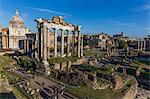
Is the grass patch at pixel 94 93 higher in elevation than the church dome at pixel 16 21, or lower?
lower

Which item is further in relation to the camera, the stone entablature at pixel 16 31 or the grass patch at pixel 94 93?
the stone entablature at pixel 16 31

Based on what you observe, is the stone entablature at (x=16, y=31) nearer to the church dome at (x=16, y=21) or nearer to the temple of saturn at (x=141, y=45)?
the church dome at (x=16, y=21)

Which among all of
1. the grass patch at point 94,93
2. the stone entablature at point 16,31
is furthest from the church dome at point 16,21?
the grass patch at point 94,93

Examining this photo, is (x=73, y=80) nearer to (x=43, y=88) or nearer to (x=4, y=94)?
(x=43, y=88)

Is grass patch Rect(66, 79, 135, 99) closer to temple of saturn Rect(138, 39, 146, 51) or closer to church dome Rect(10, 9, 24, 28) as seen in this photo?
church dome Rect(10, 9, 24, 28)

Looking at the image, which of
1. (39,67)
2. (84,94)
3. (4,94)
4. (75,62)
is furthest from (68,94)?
(75,62)

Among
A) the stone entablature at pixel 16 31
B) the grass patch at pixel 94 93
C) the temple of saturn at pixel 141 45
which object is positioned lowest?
the grass patch at pixel 94 93

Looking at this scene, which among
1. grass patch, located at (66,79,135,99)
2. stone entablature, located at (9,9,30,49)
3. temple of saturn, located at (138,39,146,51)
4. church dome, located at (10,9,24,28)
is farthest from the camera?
temple of saturn, located at (138,39,146,51)

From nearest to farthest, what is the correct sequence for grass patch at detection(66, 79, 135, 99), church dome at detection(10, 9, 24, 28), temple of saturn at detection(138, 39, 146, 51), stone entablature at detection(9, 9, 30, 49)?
grass patch at detection(66, 79, 135, 99), stone entablature at detection(9, 9, 30, 49), church dome at detection(10, 9, 24, 28), temple of saturn at detection(138, 39, 146, 51)

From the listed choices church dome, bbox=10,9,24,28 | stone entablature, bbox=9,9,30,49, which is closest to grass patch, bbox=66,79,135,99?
stone entablature, bbox=9,9,30,49

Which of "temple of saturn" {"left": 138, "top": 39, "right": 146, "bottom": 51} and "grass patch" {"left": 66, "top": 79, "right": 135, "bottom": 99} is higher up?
"temple of saturn" {"left": 138, "top": 39, "right": 146, "bottom": 51}

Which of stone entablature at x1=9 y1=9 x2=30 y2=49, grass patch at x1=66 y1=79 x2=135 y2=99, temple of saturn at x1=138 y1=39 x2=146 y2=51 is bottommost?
grass patch at x1=66 y1=79 x2=135 y2=99

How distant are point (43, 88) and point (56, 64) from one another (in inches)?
422

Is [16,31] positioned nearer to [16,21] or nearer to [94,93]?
[16,21]
